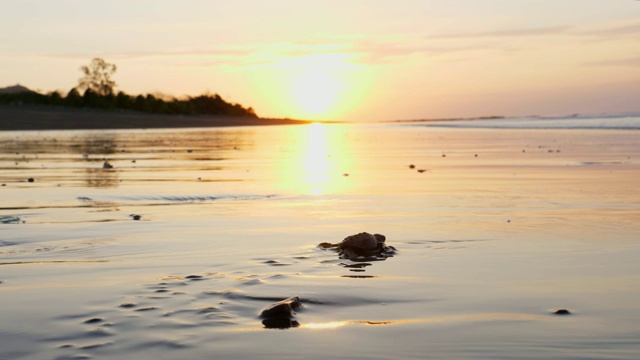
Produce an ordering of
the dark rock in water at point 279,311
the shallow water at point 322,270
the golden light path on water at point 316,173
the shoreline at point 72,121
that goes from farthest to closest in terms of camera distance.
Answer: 1. the shoreline at point 72,121
2. the golden light path on water at point 316,173
3. the dark rock in water at point 279,311
4. the shallow water at point 322,270

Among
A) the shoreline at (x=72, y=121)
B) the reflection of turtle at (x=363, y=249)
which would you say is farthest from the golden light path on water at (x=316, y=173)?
the shoreline at (x=72, y=121)

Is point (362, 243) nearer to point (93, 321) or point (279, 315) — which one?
point (279, 315)

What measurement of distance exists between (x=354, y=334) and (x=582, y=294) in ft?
4.97

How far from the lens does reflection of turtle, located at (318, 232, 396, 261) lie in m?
5.64

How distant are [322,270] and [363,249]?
0.58 metres

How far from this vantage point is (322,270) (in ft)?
16.9

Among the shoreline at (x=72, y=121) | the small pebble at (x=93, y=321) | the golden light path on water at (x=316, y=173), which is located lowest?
the small pebble at (x=93, y=321)

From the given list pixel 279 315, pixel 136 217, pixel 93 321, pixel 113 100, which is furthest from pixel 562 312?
pixel 113 100

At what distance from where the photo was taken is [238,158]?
17719 millimetres

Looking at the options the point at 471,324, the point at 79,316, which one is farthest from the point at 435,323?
the point at 79,316

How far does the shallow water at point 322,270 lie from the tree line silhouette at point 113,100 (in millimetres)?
54184

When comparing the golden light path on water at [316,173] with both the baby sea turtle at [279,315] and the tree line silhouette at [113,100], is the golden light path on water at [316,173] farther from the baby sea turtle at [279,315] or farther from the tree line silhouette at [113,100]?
the tree line silhouette at [113,100]

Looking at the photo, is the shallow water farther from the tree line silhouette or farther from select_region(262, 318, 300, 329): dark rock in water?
the tree line silhouette

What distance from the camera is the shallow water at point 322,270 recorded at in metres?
3.59
